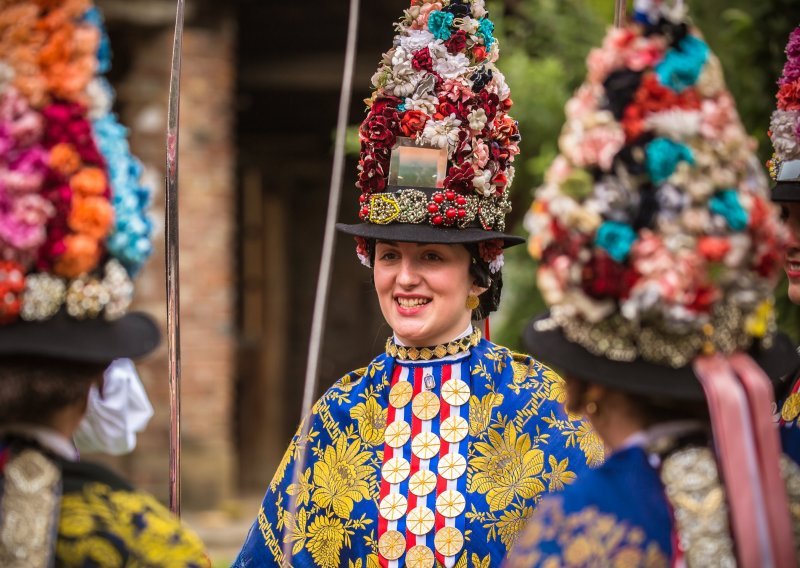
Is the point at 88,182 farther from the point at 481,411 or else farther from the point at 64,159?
the point at 481,411

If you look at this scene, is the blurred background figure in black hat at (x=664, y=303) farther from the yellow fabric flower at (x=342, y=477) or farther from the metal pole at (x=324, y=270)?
the yellow fabric flower at (x=342, y=477)

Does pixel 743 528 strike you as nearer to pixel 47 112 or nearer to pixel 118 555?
pixel 118 555

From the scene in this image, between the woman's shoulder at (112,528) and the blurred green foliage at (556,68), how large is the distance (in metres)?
3.28

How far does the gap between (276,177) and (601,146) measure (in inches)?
285

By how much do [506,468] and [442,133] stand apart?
0.91 m

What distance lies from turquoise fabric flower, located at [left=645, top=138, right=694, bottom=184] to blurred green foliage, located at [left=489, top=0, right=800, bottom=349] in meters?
2.98

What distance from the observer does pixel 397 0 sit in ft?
27.1

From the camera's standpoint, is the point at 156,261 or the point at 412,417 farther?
the point at 156,261

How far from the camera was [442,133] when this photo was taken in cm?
323

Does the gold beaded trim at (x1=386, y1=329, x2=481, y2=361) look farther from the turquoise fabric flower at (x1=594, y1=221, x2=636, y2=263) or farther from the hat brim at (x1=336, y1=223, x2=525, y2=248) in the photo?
the turquoise fabric flower at (x1=594, y1=221, x2=636, y2=263)

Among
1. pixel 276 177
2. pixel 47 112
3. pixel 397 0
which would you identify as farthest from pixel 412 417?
pixel 276 177

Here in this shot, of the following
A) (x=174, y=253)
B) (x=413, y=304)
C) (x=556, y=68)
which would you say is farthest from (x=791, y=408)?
(x=556, y=68)

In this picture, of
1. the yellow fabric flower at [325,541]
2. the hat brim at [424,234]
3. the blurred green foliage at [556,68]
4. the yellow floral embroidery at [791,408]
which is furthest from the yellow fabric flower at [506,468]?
the blurred green foliage at [556,68]

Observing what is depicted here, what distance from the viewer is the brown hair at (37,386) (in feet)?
6.86
